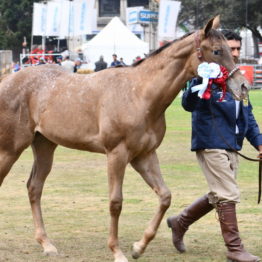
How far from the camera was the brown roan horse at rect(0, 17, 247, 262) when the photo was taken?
23.4 ft

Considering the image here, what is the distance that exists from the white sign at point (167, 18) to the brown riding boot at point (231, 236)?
1529 inches

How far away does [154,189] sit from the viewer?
756cm

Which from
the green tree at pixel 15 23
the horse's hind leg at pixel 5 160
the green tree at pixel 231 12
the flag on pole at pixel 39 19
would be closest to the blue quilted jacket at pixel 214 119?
the horse's hind leg at pixel 5 160

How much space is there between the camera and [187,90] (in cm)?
728

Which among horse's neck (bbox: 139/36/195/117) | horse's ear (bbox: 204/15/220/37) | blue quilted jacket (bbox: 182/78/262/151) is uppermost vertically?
horse's ear (bbox: 204/15/220/37)

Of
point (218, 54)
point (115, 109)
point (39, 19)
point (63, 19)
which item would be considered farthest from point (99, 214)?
point (39, 19)

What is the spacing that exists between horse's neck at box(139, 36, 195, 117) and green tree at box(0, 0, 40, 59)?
74.9m

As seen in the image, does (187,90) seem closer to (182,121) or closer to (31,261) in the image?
(31,261)

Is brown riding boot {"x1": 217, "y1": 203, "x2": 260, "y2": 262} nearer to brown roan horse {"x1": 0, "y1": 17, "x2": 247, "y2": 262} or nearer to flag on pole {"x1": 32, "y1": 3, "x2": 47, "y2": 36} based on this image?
brown roan horse {"x1": 0, "y1": 17, "x2": 247, "y2": 262}

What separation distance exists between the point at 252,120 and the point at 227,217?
1.06 m

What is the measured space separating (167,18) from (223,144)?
39.2 m

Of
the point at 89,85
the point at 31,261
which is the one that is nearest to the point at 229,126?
the point at 89,85

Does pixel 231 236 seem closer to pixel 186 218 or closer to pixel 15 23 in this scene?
pixel 186 218

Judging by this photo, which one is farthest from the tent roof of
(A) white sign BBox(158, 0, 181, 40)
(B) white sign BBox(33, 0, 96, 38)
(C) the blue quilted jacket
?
(C) the blue quilted jacket
